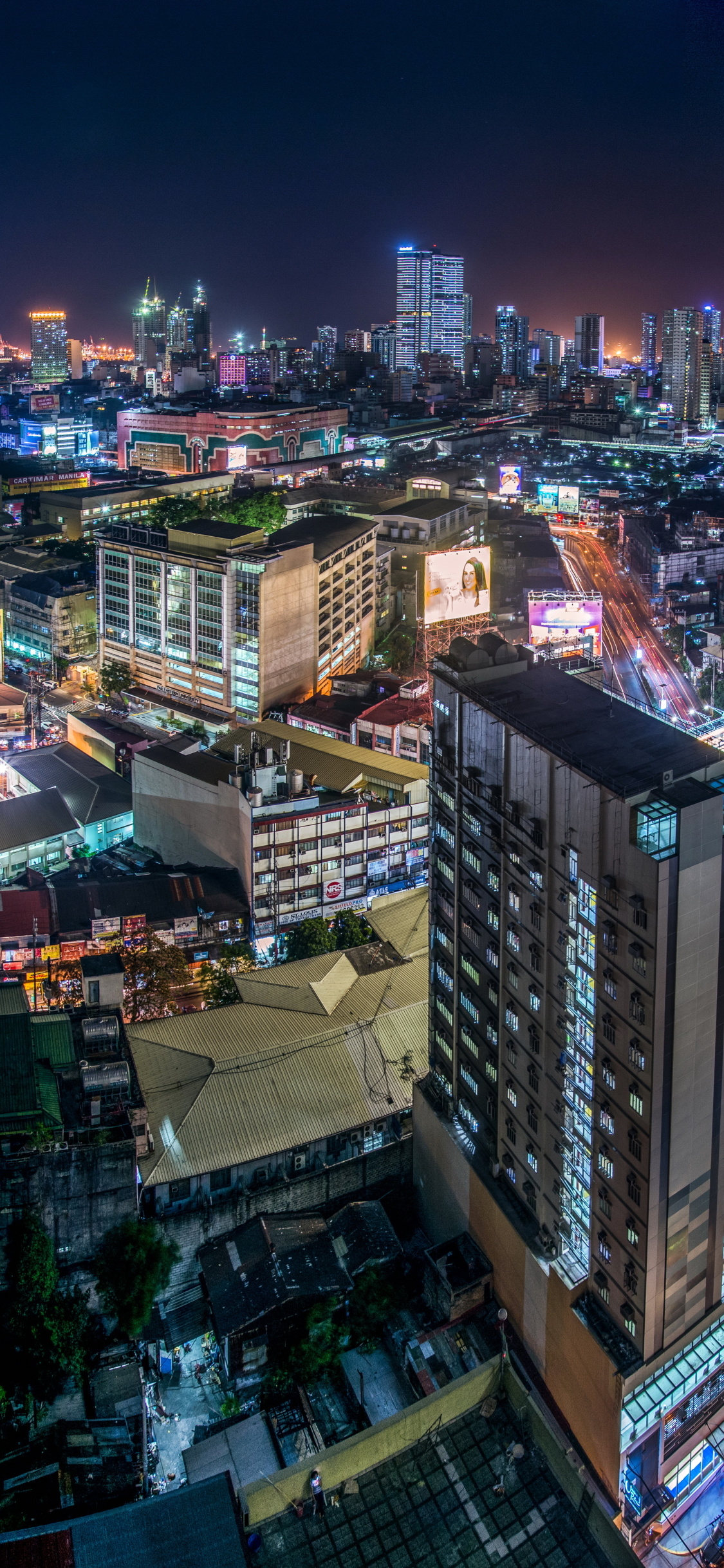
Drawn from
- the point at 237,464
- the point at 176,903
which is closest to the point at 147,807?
the point at 176,903

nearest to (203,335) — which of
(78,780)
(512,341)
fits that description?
(512,341)

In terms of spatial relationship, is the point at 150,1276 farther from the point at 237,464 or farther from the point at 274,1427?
the point at 237,464

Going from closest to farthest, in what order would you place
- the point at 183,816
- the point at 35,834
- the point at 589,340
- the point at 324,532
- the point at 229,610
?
the point at 183,816, the point at 35,834, the point at 229,610, the point at 324,532, the point at 589,340


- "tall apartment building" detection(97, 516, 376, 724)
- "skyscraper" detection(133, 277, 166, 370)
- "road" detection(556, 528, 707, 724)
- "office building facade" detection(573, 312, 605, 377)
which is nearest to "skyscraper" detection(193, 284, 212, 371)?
"skyscraper" detection(133, 277, 166, 370)

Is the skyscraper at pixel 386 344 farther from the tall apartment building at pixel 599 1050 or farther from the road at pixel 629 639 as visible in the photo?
the tall apartment building at pixel 599 1050

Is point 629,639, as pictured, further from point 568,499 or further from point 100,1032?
point 100,1032

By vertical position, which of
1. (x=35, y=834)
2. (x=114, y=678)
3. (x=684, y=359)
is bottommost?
(x=35, y=834)

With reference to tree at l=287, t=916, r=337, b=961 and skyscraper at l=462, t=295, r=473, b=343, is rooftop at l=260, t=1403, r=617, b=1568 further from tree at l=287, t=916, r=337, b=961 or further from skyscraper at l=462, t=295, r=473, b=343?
skyscraper at l=462, t=295, r=473, b=343
